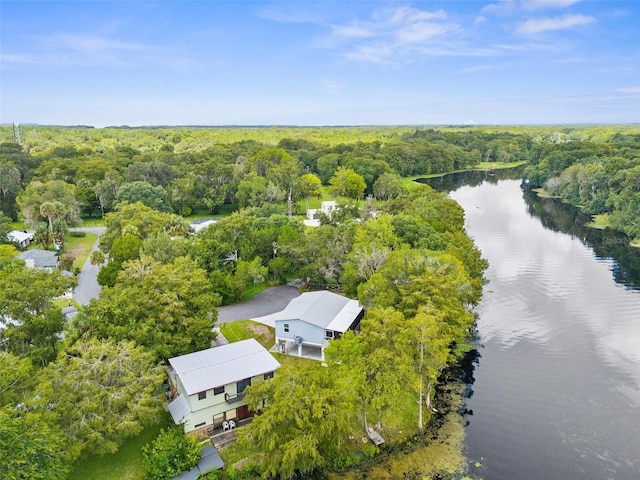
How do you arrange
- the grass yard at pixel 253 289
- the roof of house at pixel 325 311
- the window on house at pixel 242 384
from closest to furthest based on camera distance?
1. the window on house at pixel 242 384
2. the roof of house at pixel 325 311
3. the grass yard at pixel 253 289

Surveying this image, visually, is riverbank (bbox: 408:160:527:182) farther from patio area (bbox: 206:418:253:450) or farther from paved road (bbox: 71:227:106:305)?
patio area (bbox: 206:418:253:450)

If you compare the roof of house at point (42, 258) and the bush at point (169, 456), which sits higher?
the roof of house at point (42, 258)

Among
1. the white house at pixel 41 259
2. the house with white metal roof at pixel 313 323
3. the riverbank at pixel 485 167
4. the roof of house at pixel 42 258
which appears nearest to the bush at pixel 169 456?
the house with white metal roof at pixel 313 323

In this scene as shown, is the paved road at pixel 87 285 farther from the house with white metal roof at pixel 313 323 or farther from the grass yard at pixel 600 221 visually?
the grass yard at pixel 600 221

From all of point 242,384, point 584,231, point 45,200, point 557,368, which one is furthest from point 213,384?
point 584,231

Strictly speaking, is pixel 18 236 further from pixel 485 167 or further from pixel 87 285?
pixel 485 167

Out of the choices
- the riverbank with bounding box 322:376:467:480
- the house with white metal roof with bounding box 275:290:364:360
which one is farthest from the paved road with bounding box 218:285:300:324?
the riverbank with bounding box 322:376:467:480
